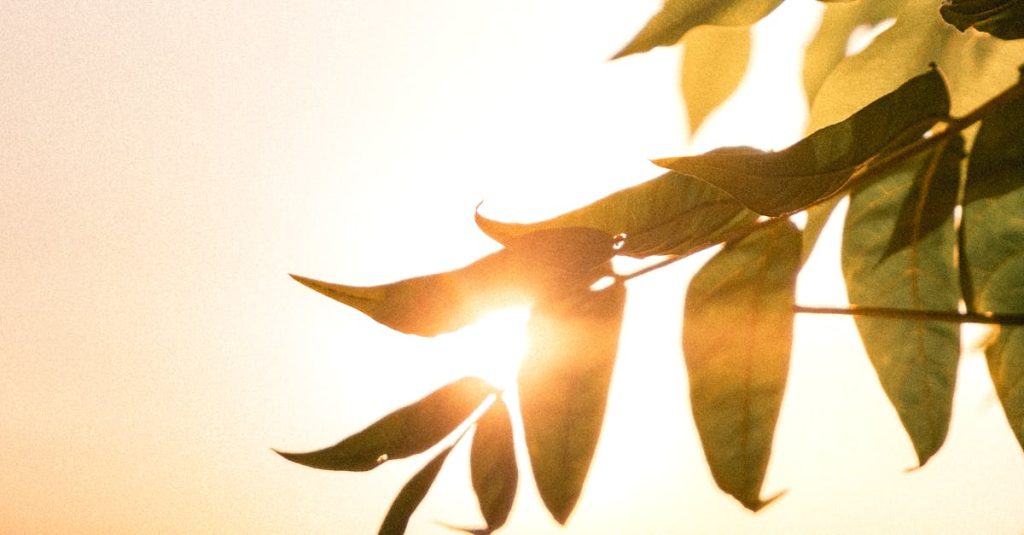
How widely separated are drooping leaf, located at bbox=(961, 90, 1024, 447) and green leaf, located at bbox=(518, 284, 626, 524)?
5.7 inches

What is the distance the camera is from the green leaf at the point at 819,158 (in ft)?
0.67

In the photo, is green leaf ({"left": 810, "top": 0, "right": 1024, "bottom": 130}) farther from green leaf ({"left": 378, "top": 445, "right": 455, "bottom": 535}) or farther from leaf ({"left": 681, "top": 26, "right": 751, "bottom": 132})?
green leaf ({"left": 378, "top": 445, "right": 455, "bottom": 535})

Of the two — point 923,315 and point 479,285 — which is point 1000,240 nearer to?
point 923,315

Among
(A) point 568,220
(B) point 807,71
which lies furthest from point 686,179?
(B) point 807,71

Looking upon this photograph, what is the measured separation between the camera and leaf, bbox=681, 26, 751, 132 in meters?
0.38

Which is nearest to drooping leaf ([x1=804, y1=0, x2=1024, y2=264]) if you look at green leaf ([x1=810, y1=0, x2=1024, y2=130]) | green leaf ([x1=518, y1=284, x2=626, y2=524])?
green leaf ([x1=810, y1=0, x2=1024, y2=130])

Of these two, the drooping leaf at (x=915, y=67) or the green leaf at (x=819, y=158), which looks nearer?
the green leaf at (x=819, y=158)

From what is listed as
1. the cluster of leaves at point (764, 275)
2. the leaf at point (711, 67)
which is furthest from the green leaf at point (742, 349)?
the leaf at point (711, 67)

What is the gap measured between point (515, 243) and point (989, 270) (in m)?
0.20

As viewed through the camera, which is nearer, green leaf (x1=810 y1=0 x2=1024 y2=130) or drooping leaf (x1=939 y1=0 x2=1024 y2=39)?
drooping leaf (x1=939 y1=0 x2=1024 y2=39)

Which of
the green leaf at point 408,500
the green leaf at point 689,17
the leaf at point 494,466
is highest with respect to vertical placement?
the green leaf at point 689,17

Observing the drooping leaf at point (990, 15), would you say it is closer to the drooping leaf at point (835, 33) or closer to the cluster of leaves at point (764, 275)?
the cluster of leaves at point (764, 275)

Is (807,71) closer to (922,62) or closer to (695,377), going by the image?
(922,62)

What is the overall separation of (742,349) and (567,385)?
0.23ft
